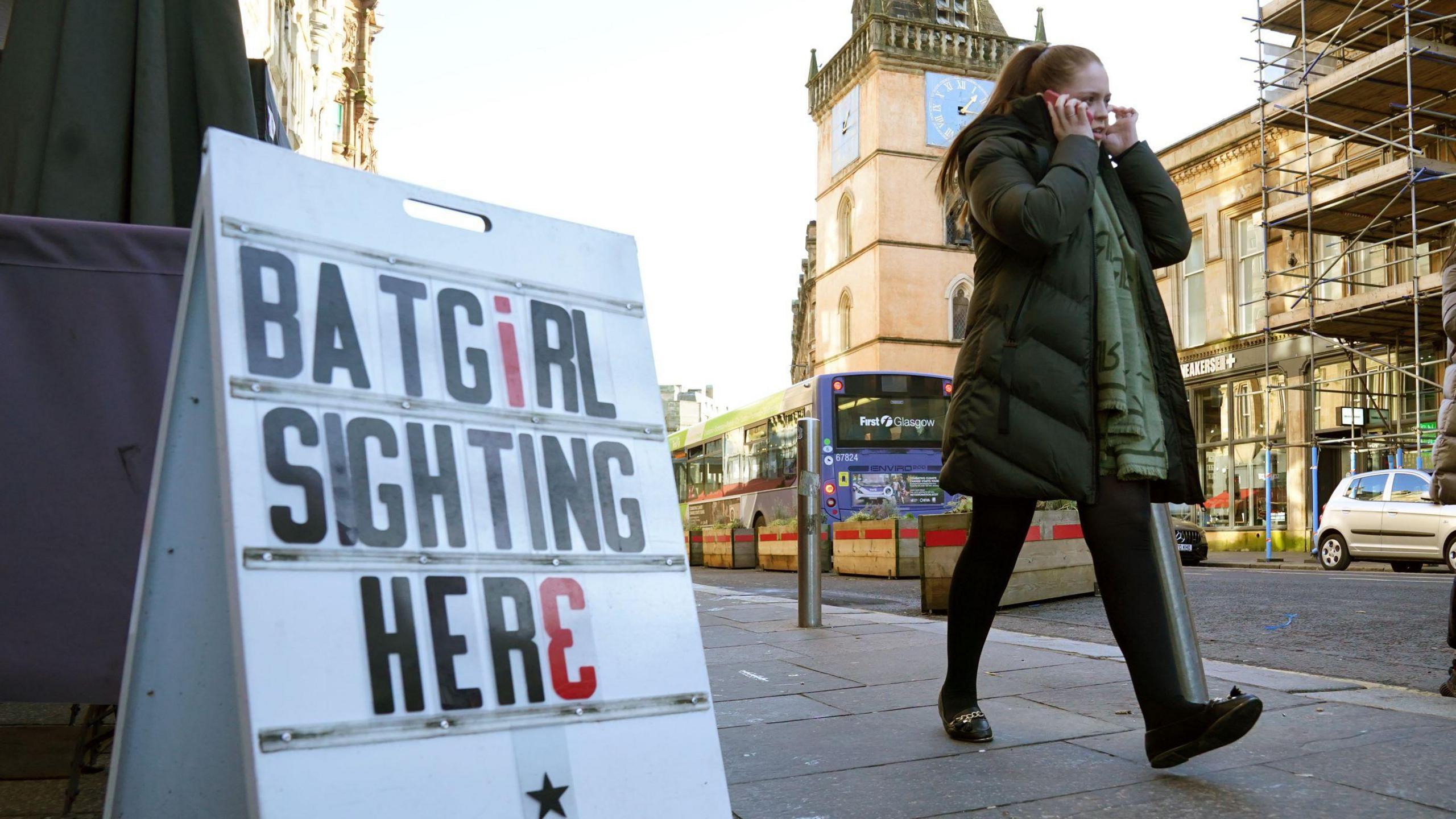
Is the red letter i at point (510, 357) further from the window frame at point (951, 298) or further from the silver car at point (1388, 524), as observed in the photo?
the window frame at point (951, 298)

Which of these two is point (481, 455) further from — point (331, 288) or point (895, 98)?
point (895, 98)

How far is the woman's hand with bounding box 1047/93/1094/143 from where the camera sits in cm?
297

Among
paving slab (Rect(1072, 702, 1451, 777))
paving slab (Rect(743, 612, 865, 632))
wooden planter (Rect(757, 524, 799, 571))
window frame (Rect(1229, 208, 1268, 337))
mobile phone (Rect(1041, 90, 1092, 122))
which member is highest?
window frame (Rect(1229, 208, 1268, 337))

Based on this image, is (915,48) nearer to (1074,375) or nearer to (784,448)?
(784,448)

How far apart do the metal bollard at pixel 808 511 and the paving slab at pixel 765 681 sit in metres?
1.73

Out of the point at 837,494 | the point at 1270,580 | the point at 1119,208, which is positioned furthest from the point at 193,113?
the point at 837,494

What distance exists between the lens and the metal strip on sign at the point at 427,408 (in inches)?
69.9

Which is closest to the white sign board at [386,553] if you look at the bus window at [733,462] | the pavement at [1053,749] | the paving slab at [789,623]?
the pavement at [1053,749]

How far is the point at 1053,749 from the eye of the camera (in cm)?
303

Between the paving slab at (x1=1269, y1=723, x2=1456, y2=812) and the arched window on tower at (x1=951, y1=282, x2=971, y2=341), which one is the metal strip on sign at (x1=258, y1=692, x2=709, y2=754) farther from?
the arched window on tower at (x1=951, y1=282, x2=971, y2=341)

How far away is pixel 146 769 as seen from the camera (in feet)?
5.83

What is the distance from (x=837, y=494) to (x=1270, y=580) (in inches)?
286

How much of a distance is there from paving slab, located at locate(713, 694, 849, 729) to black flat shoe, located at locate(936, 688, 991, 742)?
571 mm

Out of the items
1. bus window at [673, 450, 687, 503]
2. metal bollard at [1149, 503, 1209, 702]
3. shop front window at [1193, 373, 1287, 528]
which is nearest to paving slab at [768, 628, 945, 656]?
metal bollard at [1149, 503, 1209, 702]
